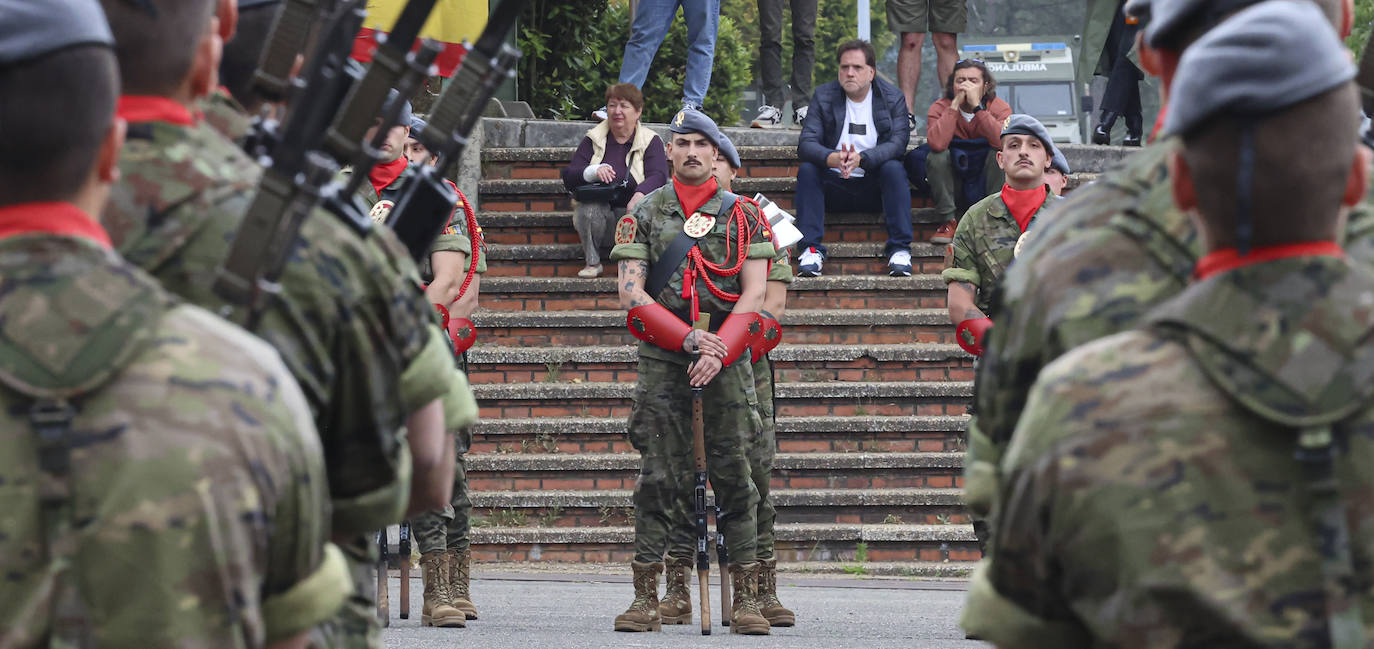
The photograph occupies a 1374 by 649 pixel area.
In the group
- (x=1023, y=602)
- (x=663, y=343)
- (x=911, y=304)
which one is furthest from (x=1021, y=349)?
(x=911, y=304)

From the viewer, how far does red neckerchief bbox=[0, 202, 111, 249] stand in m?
2.35

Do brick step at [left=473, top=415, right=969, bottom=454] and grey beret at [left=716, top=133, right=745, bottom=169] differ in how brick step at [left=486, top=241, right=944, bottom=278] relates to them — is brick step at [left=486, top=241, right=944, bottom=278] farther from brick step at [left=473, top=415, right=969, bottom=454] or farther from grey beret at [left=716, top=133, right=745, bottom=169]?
grey beret at [left=716, top=133, right=745, bottom=169]

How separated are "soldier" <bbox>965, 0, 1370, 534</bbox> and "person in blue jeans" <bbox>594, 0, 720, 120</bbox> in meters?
12.2

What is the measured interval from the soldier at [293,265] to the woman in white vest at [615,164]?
1036 centimetres

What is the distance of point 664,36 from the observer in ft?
50.8

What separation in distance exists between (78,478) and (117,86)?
50 cm

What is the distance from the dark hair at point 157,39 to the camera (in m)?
2.73

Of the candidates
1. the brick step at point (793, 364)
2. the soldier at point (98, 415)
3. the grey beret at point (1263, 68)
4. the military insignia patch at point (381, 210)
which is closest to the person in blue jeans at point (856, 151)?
the brick step at point (793, 364)

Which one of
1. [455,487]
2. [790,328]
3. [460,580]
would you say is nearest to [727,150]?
[455,487]

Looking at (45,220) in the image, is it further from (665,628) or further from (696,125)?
(665,628)

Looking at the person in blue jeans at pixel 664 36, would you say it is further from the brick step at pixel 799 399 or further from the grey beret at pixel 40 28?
the grey beret at pixel 40 28

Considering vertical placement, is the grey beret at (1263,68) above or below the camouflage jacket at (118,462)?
above

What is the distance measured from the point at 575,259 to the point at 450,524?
16.6 ft

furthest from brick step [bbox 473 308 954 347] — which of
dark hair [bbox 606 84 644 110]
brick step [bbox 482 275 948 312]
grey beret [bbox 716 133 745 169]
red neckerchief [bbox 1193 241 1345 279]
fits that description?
red neckerchief [bbox 1193 241 1345 279]
